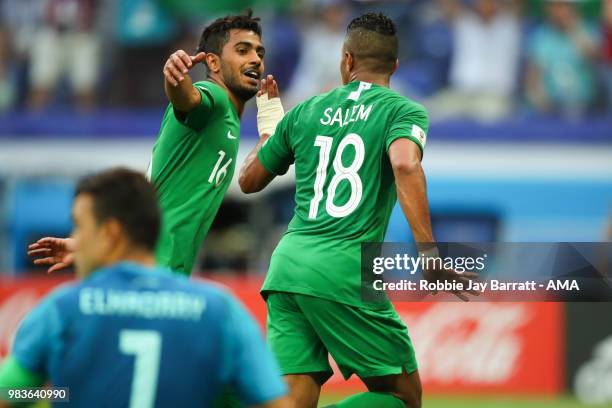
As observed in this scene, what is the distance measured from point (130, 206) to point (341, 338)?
7.79 ft

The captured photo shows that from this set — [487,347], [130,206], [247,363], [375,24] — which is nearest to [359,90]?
A: [375,24]

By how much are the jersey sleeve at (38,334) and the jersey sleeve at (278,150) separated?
2.74 metres

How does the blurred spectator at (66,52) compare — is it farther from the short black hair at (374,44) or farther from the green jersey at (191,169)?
the short black hair at (374,44)

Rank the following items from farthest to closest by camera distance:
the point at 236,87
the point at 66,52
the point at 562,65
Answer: the point at 66,52 < the point at 562,65 < the point at 236,87

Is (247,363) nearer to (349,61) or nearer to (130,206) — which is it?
(130,206)

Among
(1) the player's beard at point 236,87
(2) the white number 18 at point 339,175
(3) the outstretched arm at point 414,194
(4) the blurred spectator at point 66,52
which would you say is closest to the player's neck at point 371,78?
(2) the white number 18 at point 339,175

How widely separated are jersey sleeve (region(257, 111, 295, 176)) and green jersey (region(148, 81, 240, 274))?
1.05 ft

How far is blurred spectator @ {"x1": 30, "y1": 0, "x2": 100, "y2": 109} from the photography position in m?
21.5

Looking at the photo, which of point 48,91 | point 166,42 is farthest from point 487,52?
point 48,91

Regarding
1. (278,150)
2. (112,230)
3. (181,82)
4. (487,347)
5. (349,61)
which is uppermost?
(349,61)

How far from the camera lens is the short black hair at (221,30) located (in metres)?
7.07

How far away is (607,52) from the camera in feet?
67.0

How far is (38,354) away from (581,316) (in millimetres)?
10255

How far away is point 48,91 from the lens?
2155 centimetres
